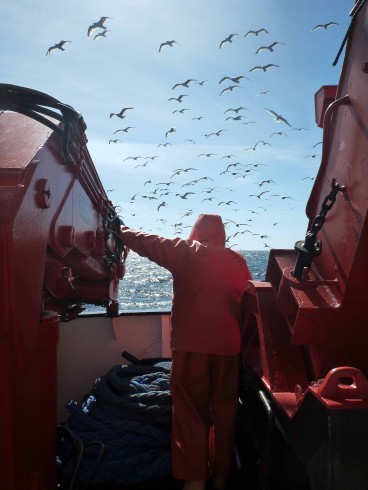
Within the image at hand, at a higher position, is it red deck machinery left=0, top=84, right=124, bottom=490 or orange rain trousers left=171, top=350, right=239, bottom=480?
red deck machinery left=0, top=84, right=124, bottom=490

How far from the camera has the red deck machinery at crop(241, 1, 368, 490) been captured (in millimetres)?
1187

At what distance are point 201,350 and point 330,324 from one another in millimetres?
1087

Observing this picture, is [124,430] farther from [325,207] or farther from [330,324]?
[325,207]

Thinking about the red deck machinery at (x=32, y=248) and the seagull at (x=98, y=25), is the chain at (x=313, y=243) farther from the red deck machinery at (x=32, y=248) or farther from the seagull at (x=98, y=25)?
the seagull at (x=98, y=25)

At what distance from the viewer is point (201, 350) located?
235 centimetres

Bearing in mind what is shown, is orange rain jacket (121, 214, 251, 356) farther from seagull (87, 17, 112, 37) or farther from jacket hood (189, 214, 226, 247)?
seagull (87, 17, 112, 37)

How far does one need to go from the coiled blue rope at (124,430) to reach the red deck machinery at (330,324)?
3.05 ft

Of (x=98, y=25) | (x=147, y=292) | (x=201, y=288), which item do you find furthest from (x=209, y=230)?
(x=147, y=292)

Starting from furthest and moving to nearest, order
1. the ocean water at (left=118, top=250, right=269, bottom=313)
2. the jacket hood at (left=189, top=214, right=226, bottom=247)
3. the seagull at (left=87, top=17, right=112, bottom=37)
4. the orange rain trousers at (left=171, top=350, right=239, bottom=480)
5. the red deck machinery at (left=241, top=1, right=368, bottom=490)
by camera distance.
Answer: the ocean water at (left=118, top=250, right=269, bottom=313) < the seagull at (left=87, top=17, right=112, bottom=37) < the jacket hood at (left=189, top=214, right=226, bottom=247) < the orange rain trousers at (left=171, top=350, right=239, bottom=480) < the red deck machinery at (left=241, top=1, right=368, bottom=490)

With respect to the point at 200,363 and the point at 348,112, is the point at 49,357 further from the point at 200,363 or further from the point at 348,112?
the point at 348,112

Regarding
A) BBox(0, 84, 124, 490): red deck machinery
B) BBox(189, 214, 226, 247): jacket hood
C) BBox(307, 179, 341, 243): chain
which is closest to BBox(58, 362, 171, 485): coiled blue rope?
BBox(0, 84, 124, 490): red deck machinery

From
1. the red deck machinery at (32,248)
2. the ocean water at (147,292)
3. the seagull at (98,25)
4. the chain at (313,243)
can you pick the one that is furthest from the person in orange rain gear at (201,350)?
the seagull at (98,25)

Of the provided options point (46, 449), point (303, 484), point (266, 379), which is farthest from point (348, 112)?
point (46, 449)

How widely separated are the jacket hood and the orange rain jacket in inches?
2.3
